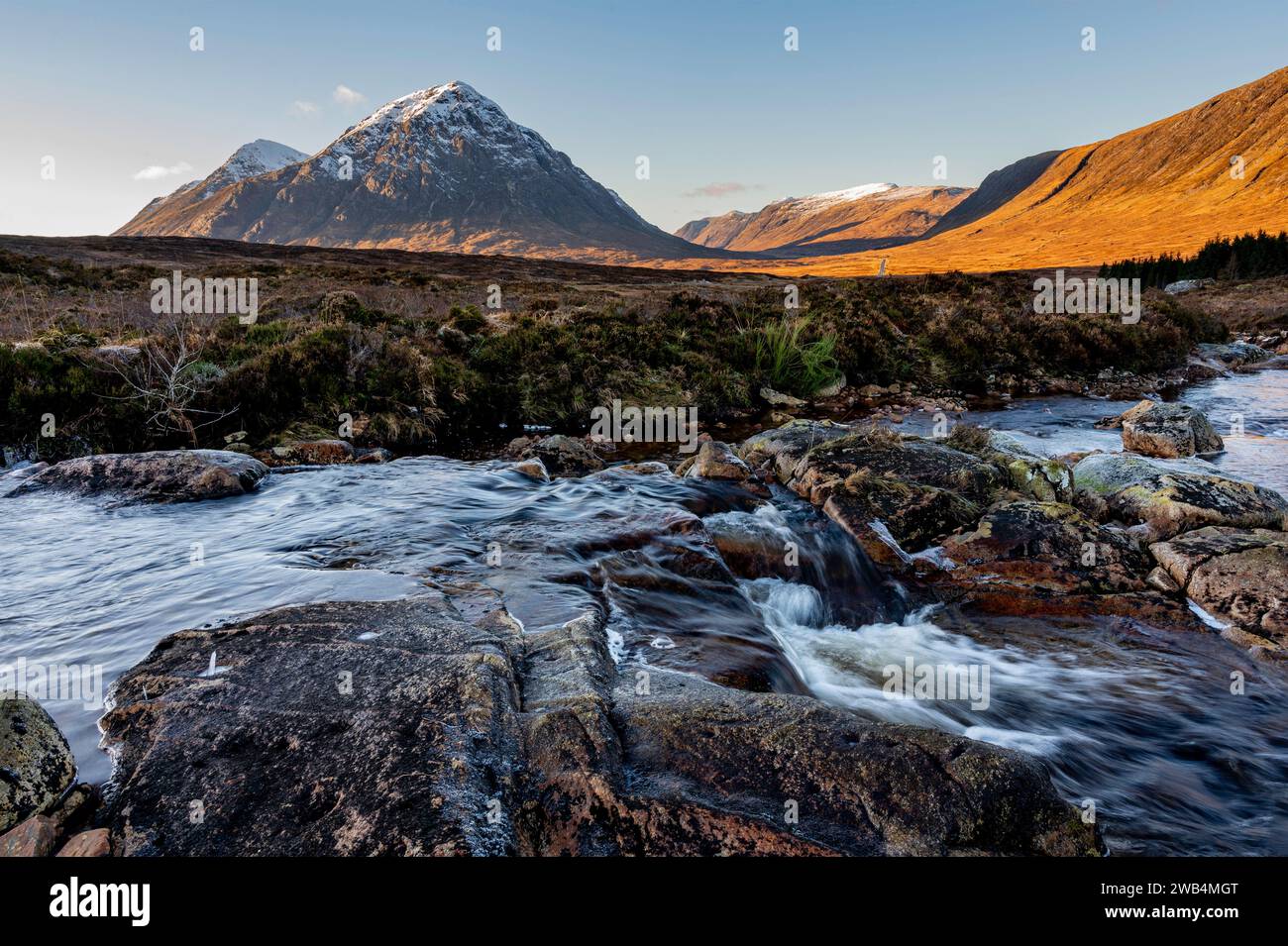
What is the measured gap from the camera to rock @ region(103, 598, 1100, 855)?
2971 mm

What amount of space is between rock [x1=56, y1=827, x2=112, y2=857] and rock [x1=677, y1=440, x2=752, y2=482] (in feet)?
27.7

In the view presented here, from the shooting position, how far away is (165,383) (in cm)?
1247

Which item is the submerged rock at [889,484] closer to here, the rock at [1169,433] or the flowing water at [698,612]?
the flowing water at [698,612]

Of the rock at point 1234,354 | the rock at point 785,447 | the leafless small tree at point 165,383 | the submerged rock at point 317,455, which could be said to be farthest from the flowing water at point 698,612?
the rock at point 1234,354

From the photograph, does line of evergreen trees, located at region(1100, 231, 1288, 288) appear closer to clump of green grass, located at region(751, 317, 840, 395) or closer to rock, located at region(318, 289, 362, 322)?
clump of green grass, located at region(751, 317, 840, 395)

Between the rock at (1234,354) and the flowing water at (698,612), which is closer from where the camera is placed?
the flowing water at (698,612)

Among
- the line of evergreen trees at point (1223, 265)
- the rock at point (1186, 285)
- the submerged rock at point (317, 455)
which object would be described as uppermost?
the line of evergreen trees at point (1223, 265)

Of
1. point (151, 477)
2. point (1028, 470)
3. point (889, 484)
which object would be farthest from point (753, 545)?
point (151, 477)

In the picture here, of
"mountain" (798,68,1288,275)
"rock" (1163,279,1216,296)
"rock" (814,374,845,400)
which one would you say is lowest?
"rock" (814,374,845,400)

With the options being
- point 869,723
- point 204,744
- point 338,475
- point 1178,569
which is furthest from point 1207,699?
point 338,475

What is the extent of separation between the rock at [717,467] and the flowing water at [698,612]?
621mm

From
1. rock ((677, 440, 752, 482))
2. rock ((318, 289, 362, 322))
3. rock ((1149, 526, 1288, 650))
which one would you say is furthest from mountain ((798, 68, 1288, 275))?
rock ((1149, 526, 1288, 650))

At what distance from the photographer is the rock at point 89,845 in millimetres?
2893
